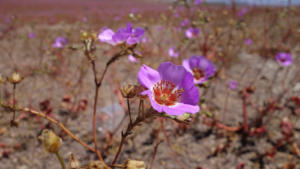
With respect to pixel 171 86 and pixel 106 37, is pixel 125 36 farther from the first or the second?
pixel 171 86

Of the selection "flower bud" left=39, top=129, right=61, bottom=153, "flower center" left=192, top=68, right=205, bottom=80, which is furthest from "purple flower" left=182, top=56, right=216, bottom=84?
"flower bud" left=39, top=129, right=61, bottom=153

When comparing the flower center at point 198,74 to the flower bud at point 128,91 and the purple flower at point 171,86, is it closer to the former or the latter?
the purple flower at point 171,86

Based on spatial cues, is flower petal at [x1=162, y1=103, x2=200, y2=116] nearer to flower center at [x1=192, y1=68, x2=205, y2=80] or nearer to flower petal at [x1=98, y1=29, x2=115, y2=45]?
flower petal at [x1=98, y1=29, x2=115, y2=45]

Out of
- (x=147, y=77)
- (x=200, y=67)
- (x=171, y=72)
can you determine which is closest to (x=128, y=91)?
(x=147, y=77)

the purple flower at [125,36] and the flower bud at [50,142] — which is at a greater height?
the purple flower at [125,36]

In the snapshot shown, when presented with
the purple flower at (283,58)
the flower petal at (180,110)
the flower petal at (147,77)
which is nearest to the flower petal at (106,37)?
the flower petal at (147,77)
